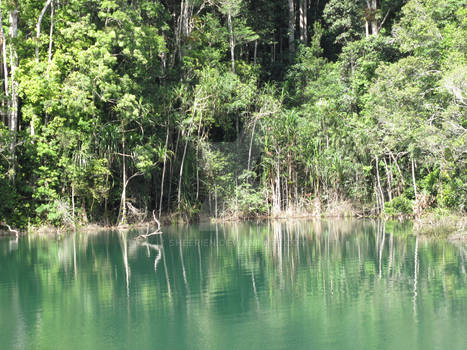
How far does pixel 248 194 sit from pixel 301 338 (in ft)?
58.7

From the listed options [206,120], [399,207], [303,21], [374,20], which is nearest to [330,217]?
[399,207]

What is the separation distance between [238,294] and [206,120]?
15.8m

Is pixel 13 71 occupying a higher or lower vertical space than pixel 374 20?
lower

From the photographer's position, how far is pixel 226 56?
99.9 feet

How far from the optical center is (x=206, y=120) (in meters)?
25.3

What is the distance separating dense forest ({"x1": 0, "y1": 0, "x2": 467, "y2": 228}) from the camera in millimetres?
21406

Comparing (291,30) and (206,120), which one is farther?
(291,30)

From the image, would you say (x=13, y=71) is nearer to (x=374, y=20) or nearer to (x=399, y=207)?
(x=399, y=207)

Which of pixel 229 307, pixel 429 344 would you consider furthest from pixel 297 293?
pixel 429 344

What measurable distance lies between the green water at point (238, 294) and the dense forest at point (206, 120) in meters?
4.56

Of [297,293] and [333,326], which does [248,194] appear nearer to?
[297,293]

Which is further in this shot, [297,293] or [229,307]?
[297,293]

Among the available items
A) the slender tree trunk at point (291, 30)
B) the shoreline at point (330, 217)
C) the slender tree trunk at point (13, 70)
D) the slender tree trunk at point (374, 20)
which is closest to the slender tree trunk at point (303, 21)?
the slender tree trunk at point (291, 30)

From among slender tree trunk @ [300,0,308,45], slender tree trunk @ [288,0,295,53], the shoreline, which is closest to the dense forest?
the shoreline
